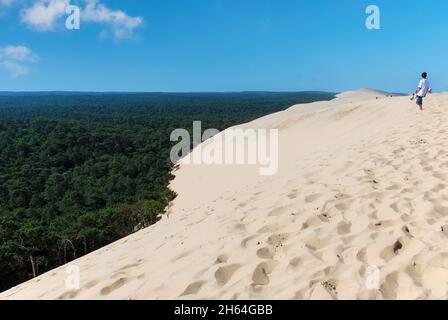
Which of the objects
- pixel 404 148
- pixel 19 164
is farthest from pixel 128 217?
pixel 19 164

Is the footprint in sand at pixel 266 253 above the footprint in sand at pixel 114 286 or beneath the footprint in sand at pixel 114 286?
above

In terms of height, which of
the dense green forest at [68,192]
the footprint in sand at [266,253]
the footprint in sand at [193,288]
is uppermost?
the footprint in sand at [266,253]

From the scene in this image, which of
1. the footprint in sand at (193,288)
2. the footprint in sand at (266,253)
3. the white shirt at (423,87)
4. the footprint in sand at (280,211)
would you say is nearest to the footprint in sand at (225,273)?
the footprint in sand at (193,288)

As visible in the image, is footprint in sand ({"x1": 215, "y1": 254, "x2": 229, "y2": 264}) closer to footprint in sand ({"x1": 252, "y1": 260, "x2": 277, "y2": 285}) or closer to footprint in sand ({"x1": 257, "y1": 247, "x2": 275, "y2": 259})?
footprint in sand ({"x1": 257, "y1": 247, "x2": 275, "y2": 259})

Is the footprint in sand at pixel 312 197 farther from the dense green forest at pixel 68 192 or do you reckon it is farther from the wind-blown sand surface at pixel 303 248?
the dense green forest at pixel 68 192

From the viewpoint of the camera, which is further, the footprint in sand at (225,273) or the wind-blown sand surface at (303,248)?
the footprint in sand at (225,273)

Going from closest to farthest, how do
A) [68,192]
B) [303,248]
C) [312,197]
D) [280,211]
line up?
[303,248]
[280,211]
[312,197]
[68,192]

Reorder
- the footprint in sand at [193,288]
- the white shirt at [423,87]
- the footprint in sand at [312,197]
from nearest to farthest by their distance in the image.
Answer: the footprint in sand at [193,288], the footprint in sand at [312,197], the white shirt at [423,87]

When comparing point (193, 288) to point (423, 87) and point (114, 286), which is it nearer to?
point (114, 286)

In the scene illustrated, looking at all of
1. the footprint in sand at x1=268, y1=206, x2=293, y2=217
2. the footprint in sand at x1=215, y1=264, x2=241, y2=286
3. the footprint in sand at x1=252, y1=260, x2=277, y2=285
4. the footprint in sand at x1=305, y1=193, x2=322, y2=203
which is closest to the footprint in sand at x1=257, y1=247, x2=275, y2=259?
the footprint in sand at x1=252, y1=260, x2=277, y2=285

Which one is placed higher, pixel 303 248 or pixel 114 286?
pixel 303 248

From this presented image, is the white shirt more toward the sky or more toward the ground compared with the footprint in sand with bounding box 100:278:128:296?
more toward the sky

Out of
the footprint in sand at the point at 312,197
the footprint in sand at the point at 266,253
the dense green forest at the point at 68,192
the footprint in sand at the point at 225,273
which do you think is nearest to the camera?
the footprint in sand at the point at 225,273

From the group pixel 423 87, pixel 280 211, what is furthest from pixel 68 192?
pixel 280 211
